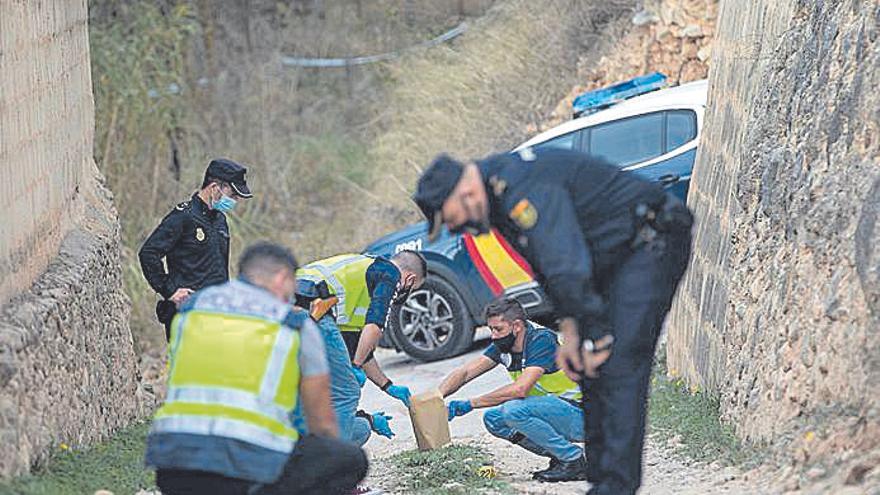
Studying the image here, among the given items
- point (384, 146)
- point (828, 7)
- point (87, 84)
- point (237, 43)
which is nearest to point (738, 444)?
point (828, 7)

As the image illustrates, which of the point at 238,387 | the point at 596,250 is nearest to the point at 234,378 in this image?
the point at 238,387

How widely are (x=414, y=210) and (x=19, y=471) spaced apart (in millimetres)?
12991

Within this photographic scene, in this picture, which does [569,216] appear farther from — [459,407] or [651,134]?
[651,134]

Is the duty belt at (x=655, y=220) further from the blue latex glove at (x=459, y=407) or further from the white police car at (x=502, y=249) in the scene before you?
the white police car at (x=502, y=249)

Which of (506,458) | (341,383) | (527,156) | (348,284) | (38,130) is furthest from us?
(506,458)

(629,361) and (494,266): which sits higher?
(629,361)

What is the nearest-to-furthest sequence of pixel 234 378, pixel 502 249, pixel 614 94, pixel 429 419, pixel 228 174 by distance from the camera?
pixel 234 378 < pixel 429 419 < pixel 228 174 < pixel 502 249 < pixel 614 94

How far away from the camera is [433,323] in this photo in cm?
1288

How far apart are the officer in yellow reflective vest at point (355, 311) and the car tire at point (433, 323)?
3967mm

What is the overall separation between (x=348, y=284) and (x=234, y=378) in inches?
138

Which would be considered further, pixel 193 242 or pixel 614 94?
pixel 614 94

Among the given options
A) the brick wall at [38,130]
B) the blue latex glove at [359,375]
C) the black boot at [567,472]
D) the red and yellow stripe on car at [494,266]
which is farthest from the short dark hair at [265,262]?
the red and yellow stripe on car at [494,266]

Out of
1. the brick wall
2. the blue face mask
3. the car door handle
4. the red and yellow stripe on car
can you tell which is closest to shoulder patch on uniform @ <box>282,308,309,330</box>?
the brick wall

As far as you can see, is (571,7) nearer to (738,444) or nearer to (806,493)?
(738,444)
